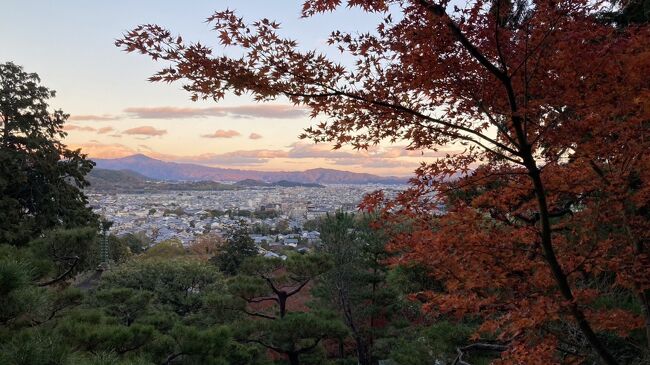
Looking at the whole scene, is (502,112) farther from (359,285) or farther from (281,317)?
(359,285)

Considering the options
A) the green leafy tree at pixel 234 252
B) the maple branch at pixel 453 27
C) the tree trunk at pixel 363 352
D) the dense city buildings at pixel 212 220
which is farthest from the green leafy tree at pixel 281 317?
the green leafy tree at pixel 234 252

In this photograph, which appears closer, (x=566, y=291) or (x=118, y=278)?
(x=566, y=291)

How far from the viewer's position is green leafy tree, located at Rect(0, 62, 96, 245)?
35.1ft

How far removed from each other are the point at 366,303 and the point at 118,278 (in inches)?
314

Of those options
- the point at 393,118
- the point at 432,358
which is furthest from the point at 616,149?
the point at 432,358

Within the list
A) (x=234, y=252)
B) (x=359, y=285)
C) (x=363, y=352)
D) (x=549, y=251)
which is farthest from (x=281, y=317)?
(x=234, y=252)

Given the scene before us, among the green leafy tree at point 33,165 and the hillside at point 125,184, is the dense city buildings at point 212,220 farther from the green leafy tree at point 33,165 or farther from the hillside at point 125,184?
the green leafy tree at point 33,165

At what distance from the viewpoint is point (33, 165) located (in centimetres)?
1125

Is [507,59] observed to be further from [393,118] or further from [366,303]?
[366,303]

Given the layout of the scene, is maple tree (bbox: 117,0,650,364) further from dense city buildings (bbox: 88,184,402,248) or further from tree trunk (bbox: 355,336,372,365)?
dense city buildings (bbox: 88,184,402,248)

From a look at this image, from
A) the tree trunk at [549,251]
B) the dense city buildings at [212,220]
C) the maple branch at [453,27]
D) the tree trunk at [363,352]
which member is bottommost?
the dense city buildings at [212,220]

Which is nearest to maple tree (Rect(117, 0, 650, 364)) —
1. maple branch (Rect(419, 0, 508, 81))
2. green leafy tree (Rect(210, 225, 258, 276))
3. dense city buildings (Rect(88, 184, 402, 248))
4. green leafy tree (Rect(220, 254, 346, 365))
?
maple branch (Rect(419, 0, 508, 81))

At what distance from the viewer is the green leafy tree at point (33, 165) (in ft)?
35.1

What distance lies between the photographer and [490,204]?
3.67 meters
